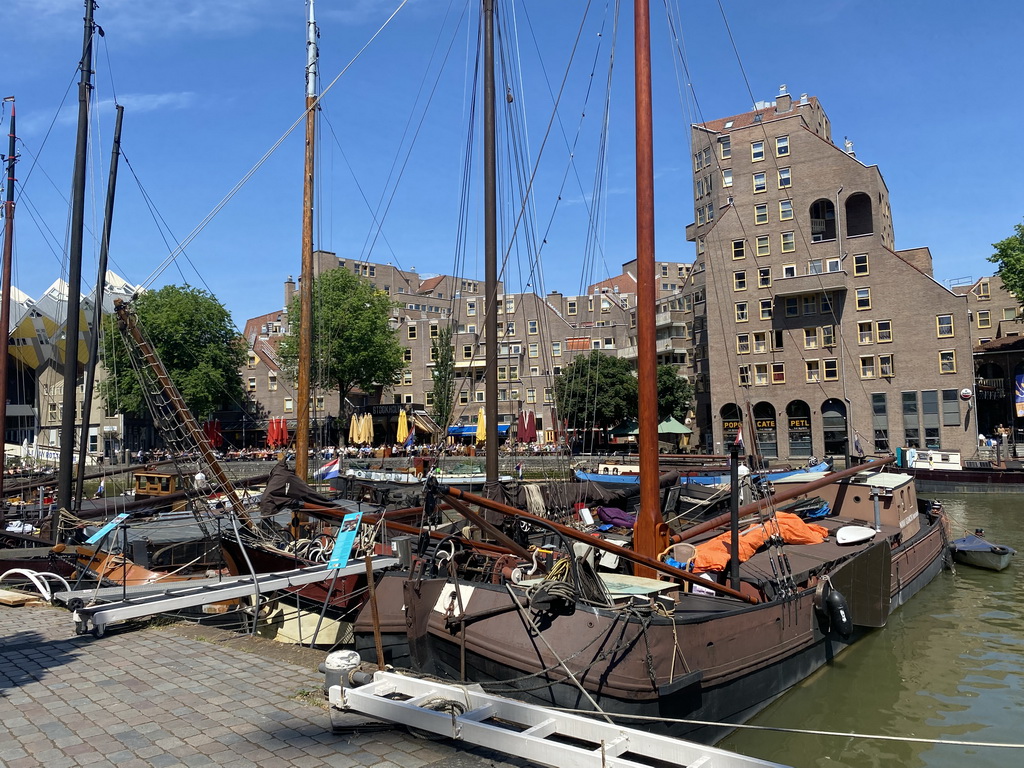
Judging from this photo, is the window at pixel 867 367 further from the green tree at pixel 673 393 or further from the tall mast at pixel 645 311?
the tall mast at pixel 645 311

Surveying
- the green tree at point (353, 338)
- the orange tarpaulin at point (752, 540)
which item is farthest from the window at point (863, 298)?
the orange tarpaulin at point (752, 540)

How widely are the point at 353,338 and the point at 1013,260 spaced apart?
171 feet

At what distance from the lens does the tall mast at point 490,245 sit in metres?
18.8

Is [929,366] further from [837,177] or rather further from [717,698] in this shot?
[717,698]

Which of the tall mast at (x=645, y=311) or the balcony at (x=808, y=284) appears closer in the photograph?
the tall mast at (x=645, y=311)

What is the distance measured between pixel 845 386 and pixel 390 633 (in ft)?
164

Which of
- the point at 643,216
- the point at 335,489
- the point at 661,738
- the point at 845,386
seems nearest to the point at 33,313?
the point at 335,489

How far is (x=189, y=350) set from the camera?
67562mm

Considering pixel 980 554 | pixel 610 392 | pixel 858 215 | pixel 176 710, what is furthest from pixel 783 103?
pixel 176 710

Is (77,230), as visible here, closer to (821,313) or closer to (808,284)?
(808,284)

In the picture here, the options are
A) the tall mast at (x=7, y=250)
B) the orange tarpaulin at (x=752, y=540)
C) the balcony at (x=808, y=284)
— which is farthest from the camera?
the balcony at (x=808, y=284)

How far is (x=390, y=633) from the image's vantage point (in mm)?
10281

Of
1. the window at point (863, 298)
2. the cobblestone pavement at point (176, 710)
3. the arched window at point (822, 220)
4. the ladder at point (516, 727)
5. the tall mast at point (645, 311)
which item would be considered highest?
the arched window at point (822, 220)

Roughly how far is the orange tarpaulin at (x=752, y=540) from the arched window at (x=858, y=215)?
45.6 meters
